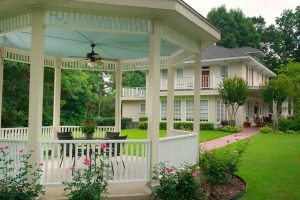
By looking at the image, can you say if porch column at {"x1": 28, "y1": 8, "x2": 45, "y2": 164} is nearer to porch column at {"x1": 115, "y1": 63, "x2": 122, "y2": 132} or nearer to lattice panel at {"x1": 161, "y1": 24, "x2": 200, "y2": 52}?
lattice panel at {"x1": 161, "y1": 24, "x2": 200, "y2": 52}

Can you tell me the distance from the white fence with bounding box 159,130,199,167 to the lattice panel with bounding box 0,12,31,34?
3.66m

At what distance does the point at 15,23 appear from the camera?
21.7 feet

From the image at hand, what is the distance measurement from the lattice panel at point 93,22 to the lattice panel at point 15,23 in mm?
448

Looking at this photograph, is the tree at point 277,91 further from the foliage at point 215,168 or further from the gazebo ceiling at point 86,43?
the foliage at point 215,168

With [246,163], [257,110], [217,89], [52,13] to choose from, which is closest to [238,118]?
[217,89]

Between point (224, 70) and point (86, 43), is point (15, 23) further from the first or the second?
point (224, 70)

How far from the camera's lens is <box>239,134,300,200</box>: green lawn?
7.40 m

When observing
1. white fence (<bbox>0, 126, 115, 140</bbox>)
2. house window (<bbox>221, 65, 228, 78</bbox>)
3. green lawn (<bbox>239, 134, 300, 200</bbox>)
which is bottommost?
green lawn (<bbox>239, 134, 300, 200</bbox>)

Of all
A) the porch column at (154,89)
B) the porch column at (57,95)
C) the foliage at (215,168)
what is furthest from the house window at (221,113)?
the porch column at (154,89)

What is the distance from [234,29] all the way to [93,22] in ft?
165

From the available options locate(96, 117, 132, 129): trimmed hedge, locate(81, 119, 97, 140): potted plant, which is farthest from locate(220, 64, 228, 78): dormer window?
locate(81, 119, 97, 140): potted plant

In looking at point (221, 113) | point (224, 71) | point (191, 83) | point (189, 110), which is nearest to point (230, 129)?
point (221, 113)

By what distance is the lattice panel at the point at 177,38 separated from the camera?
6.98m

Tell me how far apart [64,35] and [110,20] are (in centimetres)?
225
